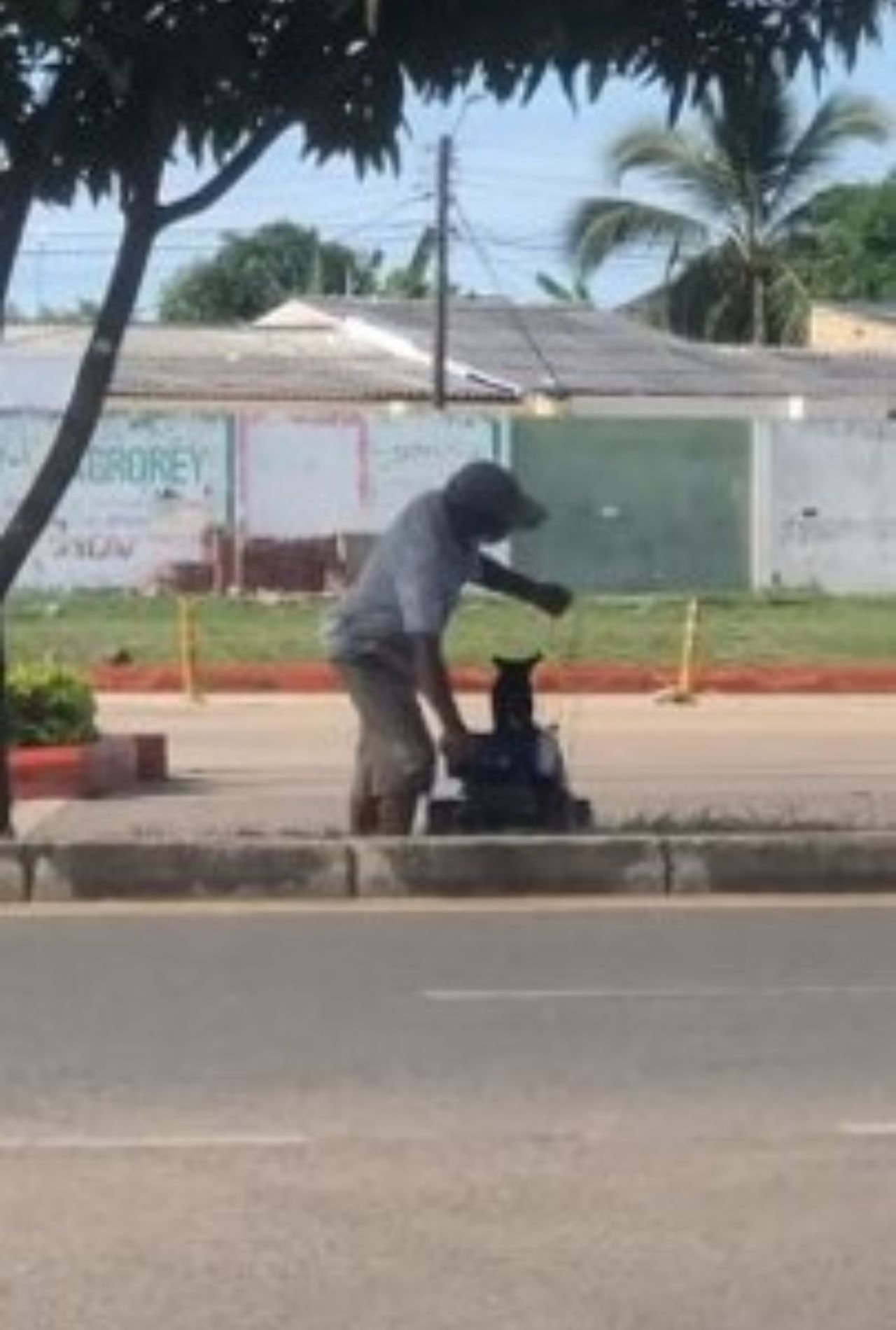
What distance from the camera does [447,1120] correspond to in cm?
785

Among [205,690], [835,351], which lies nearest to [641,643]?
[205,690]

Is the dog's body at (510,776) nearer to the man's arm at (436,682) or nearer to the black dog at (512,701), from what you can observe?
the black dog at (512,701)

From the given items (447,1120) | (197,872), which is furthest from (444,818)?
(447,1120)

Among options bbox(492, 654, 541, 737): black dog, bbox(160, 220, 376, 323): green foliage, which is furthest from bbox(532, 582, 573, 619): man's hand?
A: bbox(160, 220, 376, 323): green foliage

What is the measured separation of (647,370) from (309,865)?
148 feet

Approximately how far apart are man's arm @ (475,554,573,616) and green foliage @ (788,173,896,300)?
6065 cm

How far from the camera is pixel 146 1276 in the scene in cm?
627

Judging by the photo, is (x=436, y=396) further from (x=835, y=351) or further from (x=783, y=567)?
(x=835, y=351)

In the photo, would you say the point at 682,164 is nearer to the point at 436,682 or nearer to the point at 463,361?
the point at 463,361

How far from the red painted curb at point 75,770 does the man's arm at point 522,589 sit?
511 centimetres

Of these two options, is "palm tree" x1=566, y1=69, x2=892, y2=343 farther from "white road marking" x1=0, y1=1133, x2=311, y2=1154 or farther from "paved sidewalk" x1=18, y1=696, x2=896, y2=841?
"white road marking" x1=0, y1=1133, x2=311, y2=1154

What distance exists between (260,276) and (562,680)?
83861mm

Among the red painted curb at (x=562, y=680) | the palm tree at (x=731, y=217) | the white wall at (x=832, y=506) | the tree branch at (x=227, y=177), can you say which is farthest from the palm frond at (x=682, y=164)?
the tree branch at (x=227, y=177)

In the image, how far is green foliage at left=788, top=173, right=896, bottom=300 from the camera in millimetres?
73750
